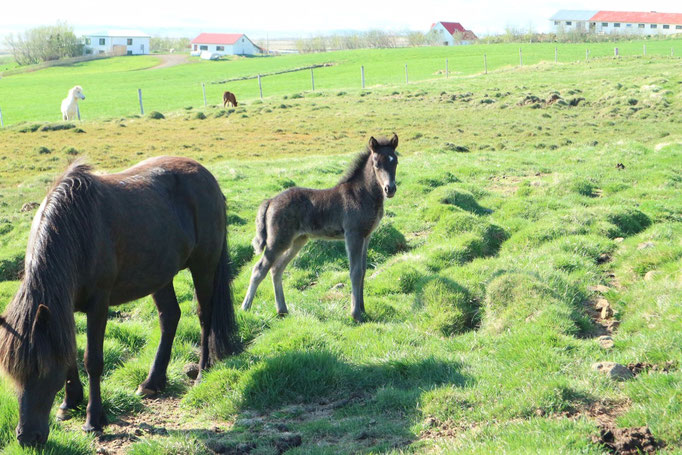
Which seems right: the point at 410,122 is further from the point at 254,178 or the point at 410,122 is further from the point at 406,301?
the point at 406,301

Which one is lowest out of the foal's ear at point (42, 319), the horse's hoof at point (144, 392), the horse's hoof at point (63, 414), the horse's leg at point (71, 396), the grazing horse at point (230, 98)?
the horse's hoof at point (144, 392)

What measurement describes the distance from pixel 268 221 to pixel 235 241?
205cm

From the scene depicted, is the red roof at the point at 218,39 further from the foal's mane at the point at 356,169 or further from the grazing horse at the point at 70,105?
the foal's mane at the point at 356,169

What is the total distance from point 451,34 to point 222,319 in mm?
134472

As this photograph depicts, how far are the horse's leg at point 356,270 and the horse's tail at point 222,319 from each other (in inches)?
61.8

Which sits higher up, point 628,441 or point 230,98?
point 230,98

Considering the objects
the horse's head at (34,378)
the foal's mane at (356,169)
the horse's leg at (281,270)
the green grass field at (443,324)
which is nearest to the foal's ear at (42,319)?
the horse's head at (34,378)

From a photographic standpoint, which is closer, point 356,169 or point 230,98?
point 356,169

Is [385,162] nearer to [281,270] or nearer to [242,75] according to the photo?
[281,270]

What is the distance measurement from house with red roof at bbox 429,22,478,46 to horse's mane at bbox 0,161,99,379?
414ft

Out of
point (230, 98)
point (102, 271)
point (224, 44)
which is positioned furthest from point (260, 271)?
point (224, 44)

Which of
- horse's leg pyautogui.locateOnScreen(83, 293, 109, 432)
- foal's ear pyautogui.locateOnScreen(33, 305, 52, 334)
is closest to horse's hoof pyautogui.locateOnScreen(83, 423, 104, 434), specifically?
horse's leg pyautogui.locateOnScreen(83, 293, 109, 432)

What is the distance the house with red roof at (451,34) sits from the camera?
414 ft

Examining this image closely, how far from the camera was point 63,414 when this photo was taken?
568 centimetres
